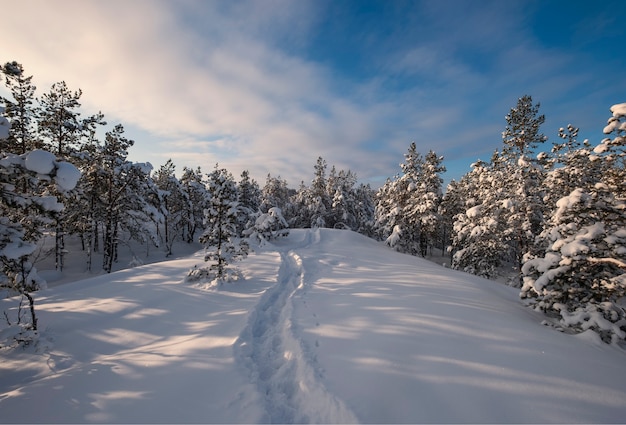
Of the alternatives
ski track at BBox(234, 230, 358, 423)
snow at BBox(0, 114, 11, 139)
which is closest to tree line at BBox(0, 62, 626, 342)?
snow at BBox(0, 114, 11, 139)

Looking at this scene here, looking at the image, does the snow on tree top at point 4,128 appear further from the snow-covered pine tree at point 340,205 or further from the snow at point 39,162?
the snow-covered pine tree at point 340,205

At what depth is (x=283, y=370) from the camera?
5543 mm

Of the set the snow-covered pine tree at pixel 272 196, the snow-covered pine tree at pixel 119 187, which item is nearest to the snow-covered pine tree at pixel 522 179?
the snow-covered pine tree at pixel 119 187

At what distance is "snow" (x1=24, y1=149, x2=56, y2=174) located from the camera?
498cm

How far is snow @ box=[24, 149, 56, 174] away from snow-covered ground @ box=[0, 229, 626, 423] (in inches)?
165

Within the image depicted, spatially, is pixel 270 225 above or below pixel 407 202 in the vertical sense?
below

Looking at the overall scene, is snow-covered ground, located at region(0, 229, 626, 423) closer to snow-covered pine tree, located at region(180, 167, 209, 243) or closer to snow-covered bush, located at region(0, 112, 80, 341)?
snow-covered bush, located at region(0, 112, 80, 341)

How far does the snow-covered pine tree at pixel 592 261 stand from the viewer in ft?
21.5

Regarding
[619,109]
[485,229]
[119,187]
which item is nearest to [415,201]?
[485,229]

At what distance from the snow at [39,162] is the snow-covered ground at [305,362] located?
419 cm

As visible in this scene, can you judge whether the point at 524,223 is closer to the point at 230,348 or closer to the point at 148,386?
the point at 230,348

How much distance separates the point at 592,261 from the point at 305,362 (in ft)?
25.6

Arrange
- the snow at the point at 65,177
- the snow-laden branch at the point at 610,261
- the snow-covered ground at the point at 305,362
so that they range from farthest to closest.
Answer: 1. the snow-laden branch at the point at 610,261
2. the snow at the point at 65,177
3. the snow-covered ground at the point at 305,362

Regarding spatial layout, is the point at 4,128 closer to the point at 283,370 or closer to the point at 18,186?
the point at 18,186
